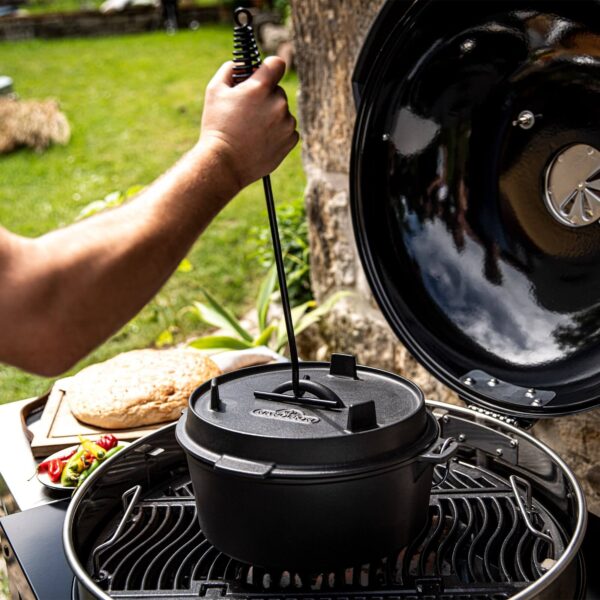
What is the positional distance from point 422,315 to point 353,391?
393 millimetres

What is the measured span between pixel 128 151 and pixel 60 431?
450 cm

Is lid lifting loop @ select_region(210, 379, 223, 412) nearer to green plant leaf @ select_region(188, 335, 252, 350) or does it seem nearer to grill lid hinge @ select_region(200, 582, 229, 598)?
grill lid hinge @ select_region(200, 582, 229, 598)

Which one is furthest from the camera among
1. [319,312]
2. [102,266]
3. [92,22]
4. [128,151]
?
[92,22]

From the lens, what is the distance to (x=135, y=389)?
1762 mm

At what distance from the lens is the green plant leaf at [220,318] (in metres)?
2.86

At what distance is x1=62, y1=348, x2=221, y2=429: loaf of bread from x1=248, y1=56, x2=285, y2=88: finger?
2.96ft

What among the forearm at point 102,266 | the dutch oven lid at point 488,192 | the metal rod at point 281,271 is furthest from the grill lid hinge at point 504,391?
the forearm at point 102,266

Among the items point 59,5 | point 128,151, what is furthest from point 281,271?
point 59,5

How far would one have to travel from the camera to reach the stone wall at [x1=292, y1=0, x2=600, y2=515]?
2086 mm

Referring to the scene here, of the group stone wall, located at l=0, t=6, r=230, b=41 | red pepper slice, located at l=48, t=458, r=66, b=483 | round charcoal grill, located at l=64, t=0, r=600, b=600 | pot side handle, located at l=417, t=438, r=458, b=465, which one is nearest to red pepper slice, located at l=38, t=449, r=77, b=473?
red pepper slice, located at l=48, t=458, r=66, b=483

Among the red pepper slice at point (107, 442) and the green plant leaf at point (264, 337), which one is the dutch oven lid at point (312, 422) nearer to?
the red pepper slice at point (107, 442)

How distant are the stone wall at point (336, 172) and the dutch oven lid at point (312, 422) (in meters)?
0.86

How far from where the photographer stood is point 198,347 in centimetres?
272

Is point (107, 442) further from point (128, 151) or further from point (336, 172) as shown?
point (128, 151)
